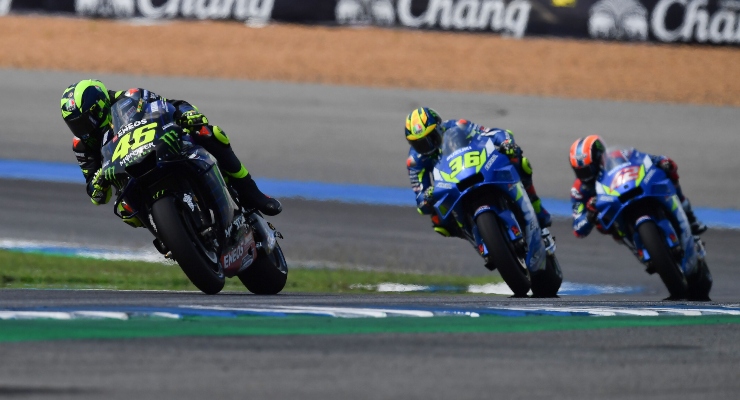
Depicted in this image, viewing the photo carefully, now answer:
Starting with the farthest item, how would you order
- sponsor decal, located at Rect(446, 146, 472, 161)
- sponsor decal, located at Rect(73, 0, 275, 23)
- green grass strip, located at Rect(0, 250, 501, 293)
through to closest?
sponsor decal, located at Rect(73, 0, 275, 23) < green grass strip, located at Rect(0, 250, 501, 293) < sponsor decal, located at Rect(446, 146, 472, 161)

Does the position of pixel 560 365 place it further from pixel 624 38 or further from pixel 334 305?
pixel 624 38

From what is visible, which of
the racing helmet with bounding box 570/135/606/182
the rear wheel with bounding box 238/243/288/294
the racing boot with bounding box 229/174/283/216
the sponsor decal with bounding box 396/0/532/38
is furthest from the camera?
the sponsor decal with bounding box 396/0/532/38

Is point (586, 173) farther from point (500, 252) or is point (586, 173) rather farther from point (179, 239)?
point (179, 239)

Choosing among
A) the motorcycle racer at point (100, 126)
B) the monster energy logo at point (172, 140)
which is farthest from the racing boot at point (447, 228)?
the monster energy logo at point (172, 140)

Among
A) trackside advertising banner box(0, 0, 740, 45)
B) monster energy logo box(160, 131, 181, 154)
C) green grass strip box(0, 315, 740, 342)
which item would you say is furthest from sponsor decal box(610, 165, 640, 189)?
trackside advertising banner box(0, 0, 740, 45)

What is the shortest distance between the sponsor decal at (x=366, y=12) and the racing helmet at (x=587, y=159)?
27.1 ft

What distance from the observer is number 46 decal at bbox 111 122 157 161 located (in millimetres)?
6513

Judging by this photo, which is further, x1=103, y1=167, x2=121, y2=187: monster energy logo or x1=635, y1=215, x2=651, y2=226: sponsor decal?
x1=635, y1=215, x2=651, y2=226: sponsor decal

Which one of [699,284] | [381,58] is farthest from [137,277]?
[381,58]

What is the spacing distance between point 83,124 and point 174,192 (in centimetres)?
78

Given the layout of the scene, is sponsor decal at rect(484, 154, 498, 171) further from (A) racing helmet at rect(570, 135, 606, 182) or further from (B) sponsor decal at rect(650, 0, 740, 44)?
(B) sponsor decal at rect(650, 0, 740, 44)

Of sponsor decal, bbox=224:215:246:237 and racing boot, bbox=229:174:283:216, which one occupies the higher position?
racing boot, bbox=229:174:283:216

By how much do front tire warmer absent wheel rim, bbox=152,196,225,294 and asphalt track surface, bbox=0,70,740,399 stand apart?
236 mm

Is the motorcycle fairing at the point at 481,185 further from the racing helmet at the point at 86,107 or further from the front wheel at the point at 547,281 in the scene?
the racing helmet at the point at 86,107
